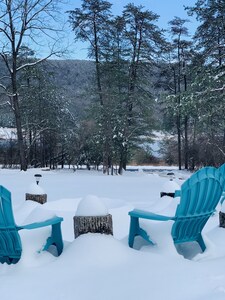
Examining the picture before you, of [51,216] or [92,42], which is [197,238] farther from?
[92,42]

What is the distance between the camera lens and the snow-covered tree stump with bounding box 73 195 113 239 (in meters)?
2.61

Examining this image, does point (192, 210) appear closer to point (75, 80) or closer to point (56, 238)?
point (56, 238)

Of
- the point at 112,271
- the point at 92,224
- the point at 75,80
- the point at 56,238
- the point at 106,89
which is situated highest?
the point at 75,80

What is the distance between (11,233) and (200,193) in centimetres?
144


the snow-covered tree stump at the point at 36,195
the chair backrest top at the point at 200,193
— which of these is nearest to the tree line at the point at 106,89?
the snow-covered tree stump at the point at 36,195

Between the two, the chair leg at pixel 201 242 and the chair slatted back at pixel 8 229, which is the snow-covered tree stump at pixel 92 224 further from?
the chair leg at pixel 201 242

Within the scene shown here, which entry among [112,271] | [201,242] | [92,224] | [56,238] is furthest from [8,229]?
[201,242]

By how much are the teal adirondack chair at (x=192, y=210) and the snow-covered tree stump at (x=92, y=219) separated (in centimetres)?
23

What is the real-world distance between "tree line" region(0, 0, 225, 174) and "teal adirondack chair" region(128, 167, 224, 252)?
1015 cm

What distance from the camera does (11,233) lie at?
2.47 metres

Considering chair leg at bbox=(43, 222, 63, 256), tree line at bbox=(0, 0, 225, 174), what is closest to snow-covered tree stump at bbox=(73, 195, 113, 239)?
chair leg at bbox=(43, 222, 63, 256)

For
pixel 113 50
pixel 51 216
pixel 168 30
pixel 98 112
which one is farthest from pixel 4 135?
pixel 51 216

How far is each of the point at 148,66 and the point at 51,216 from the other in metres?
15.3

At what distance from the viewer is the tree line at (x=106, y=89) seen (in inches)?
519
